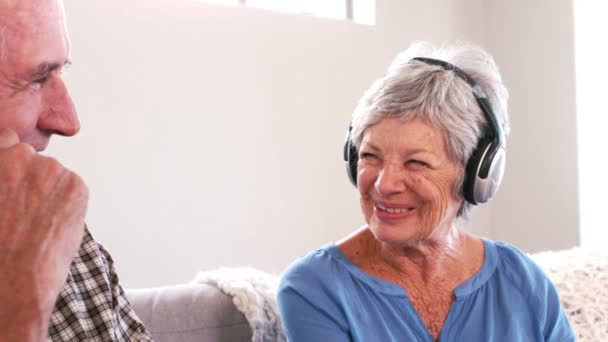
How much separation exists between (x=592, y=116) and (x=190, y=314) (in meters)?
2.29

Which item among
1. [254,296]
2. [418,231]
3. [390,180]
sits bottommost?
[254,296]

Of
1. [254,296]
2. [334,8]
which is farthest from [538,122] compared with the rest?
[254,296]

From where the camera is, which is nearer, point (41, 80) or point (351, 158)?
point (41, 80)

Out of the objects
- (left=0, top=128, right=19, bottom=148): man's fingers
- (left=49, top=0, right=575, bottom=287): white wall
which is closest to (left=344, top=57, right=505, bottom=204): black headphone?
(left=0, top=128, right=19, bottom=148): man's fingers

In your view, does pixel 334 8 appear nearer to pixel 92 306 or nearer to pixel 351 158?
pixel 351 158

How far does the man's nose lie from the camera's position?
101cm

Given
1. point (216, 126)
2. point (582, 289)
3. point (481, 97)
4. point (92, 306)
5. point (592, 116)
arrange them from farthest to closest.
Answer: point (592, 116) → point (216, 126) → point (582, 289) → point (481, 97) → point (92, 306)

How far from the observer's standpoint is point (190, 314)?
1.57 m

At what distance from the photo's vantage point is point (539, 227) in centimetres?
356

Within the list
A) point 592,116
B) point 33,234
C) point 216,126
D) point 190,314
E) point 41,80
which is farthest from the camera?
point 592,116

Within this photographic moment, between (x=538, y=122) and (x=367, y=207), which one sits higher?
(x=538, y=122)

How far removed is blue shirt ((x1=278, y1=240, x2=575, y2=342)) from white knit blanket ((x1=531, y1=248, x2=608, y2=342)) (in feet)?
0.48

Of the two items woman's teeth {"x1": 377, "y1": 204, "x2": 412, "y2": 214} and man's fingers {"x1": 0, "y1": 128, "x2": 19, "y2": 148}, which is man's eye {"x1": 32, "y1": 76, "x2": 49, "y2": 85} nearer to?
man's fingers {"x1": 0, "y1": 128, "x2": 19, "y2": 148}

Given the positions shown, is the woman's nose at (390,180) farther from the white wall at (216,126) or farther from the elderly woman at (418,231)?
the white wall at (216,126)
